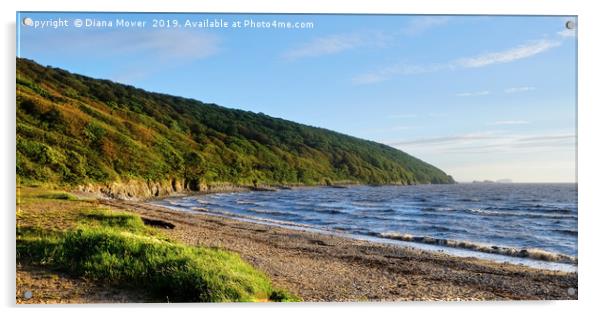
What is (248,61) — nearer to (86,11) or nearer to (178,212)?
(86,11)

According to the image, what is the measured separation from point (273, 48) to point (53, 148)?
19.7ft

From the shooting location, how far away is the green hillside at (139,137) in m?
10.1

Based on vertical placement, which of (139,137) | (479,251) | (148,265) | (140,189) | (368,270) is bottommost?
(479,251)

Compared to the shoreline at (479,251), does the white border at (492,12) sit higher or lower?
higher

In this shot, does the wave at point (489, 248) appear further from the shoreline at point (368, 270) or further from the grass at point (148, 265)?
the grass at point (148, 265)

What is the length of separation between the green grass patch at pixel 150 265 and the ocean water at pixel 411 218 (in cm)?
606

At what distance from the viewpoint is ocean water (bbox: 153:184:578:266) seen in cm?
1562

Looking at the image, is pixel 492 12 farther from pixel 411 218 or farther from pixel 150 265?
pixel 411 218

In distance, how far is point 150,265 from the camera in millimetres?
7746

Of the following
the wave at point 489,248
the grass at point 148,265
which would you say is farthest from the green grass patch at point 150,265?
the wave at point 489,248

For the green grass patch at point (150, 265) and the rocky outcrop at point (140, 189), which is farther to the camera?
the rocky outcrop at point (140, 189)

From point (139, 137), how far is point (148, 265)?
5.59 meters

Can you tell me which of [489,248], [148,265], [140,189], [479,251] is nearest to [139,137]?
[140,189]

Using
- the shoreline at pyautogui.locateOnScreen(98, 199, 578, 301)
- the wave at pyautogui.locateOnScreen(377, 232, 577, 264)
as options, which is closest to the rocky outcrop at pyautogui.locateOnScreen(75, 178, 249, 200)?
the shoreline at pyautogui.locateOnScreen(98, 199, 578, 301)
